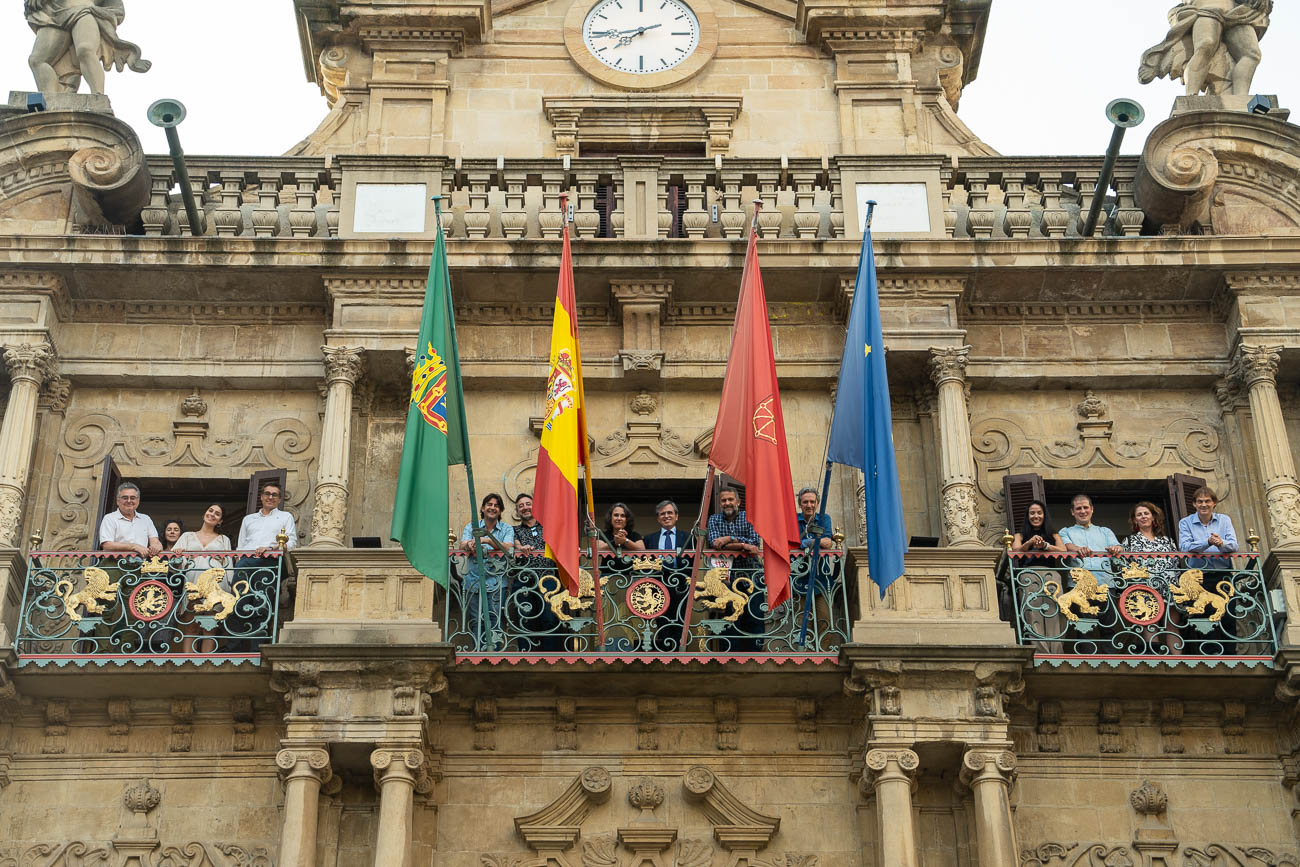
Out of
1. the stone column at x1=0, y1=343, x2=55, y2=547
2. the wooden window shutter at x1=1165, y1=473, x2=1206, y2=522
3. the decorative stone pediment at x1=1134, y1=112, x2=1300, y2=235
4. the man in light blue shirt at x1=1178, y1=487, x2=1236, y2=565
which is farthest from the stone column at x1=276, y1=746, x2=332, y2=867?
the decorative stone pediment at x1=1134, y1=112, x2=1300, y2=235

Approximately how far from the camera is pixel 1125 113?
17766mm

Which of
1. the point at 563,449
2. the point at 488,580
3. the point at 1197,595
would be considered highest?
the point at 563,449

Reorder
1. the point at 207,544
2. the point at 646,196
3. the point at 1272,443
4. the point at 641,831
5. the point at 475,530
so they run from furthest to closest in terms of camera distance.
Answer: the point at 646,196 → the point at 1272,443 → the point at 207,544 → the point at 475,530 → the point at 641,831

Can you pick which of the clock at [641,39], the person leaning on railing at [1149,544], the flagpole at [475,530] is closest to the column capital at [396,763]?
the flagpole at [475,530]

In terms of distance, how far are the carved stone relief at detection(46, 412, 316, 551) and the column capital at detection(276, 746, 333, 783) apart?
2.73 metres

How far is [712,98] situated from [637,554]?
5.80 metres

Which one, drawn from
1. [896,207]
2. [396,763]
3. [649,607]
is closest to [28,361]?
[396,763]

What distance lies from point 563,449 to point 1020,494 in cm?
380

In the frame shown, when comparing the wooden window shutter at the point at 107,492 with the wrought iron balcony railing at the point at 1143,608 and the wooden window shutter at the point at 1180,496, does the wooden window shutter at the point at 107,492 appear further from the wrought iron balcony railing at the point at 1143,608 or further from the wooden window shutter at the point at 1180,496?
the wooden window shutter at the point at 1180,496

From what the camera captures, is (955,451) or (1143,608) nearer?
(1143,608)

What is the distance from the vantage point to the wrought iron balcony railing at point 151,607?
1575 centimetres

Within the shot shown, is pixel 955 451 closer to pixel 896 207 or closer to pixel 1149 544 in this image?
pixel 1149 544

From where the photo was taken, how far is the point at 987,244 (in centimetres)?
1770

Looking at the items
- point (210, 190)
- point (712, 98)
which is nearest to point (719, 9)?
point (712, 98)
